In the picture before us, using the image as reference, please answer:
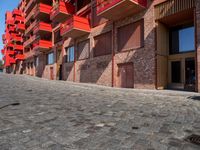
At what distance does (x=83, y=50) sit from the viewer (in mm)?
20797

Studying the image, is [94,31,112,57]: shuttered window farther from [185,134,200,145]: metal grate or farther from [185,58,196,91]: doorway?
[185,134,200,145]: metal grate

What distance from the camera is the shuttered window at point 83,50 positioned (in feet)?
66.1

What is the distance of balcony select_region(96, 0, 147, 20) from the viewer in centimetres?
1335

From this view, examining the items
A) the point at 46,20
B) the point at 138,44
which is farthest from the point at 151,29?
the point at 46,20

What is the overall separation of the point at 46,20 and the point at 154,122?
31.2 metres

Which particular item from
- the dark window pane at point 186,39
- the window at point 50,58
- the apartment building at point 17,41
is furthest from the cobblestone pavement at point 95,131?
the apartment building at point 17,41

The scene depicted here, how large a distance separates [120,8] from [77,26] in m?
6.30

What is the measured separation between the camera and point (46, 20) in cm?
3145

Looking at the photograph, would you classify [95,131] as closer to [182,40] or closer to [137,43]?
[137,43]

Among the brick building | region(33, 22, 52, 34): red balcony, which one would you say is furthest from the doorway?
region(33, 22, 52, 34): red balcony

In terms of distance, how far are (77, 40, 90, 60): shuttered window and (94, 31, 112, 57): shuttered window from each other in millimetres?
1534

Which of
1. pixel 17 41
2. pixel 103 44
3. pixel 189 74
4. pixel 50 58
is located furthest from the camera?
pixel 17 41

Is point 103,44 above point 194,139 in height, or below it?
above

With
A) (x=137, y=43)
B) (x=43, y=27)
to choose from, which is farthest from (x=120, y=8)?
(x=43, y=27)
